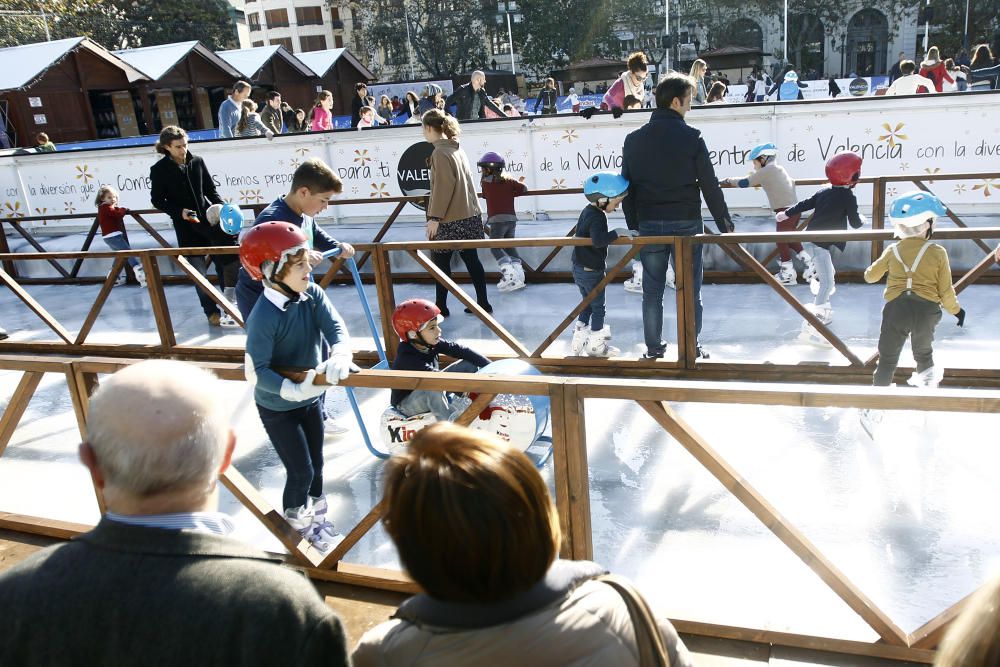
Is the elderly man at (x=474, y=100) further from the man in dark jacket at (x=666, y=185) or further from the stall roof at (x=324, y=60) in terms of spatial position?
the stall roof at (x=324, y=60)

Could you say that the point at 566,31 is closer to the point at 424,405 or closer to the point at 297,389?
the point at 424,405

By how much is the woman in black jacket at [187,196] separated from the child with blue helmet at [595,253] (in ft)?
10.1

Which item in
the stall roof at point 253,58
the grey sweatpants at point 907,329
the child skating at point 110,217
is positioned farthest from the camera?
the stall roof at point 253,58

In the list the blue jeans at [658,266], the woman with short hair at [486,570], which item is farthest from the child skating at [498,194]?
the woman with short hair at [486,570]

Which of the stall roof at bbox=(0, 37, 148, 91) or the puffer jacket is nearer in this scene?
the puffer jacket

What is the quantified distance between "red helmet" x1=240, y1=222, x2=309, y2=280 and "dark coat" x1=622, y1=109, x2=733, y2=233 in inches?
97.8

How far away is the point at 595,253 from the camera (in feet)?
17.6

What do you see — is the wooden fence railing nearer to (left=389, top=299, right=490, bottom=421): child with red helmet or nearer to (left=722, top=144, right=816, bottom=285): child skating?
(left=389, top=299, right=490, bottom=421): child with red helmet

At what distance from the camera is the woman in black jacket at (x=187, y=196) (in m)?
6.41

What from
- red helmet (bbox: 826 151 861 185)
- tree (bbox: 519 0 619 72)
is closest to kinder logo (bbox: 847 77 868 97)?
red helmet (bbox: 826 151 861 185)

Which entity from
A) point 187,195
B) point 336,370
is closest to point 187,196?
point 187,195

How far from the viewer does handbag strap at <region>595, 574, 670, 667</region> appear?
4.13 feet

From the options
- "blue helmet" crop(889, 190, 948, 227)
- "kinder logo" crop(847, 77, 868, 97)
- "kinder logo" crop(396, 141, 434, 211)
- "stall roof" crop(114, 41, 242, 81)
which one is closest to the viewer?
"blue helmet" crop(889, 190, 948, 227)

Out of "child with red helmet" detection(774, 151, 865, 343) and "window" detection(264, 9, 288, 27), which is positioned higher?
"window" detection(264, 9, 288, 27)
